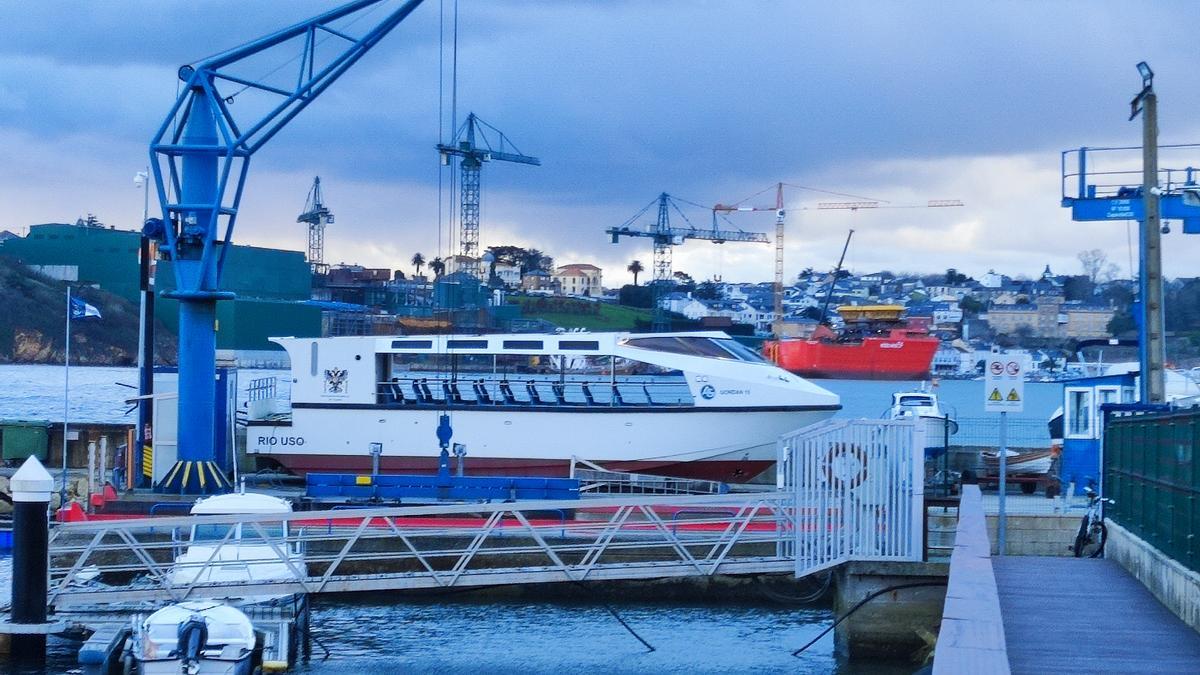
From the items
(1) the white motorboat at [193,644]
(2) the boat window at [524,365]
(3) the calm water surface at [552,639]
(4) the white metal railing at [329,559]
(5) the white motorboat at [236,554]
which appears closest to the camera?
(1) the white motorboat at [193,644]

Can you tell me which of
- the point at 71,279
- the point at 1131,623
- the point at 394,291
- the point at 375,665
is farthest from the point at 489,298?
the point at 1131,623

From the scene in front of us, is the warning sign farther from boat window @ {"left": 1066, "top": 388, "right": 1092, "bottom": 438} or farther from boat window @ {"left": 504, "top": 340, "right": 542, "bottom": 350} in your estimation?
boat window @ {"left": 504, "top": 340, "right": 542, "bottom": 350}

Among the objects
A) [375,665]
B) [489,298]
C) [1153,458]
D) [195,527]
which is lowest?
[375,665]

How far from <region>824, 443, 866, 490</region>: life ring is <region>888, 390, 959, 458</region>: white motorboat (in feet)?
25.5

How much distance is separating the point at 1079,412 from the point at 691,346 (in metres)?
8.22

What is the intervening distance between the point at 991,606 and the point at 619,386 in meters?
22.6

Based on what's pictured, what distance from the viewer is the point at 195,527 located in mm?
17531

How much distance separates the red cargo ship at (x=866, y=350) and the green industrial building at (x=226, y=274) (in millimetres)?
41899

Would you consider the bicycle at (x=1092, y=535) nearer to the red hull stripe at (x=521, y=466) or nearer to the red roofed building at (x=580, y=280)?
the red hull stripe at (x=521, y=466)

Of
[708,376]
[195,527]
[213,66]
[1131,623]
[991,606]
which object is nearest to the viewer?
[991,606]

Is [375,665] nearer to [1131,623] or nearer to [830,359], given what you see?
[1131,623]

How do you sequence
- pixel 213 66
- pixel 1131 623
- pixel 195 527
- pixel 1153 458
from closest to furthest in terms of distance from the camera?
pixel 1131 623, pixel 1153 458, pixel 195 527, pixel 213 66

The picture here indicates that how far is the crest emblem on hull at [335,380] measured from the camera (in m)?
30.5

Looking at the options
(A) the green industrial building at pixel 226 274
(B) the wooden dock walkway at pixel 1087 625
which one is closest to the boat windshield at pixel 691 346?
(B) the wooden dock walkway at pixel 1087 625
